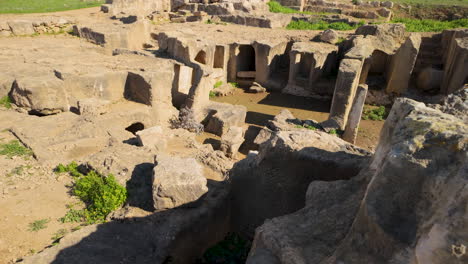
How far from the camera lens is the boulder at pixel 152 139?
7.12 metres

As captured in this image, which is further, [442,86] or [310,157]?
[442,86]

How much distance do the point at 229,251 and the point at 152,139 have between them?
3347 millimetres

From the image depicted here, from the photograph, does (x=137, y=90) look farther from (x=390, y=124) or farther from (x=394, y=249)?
(x=394, y=249)

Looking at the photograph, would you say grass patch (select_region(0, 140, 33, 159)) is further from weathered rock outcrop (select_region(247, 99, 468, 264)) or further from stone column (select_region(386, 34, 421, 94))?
stone column (select_region(386, 34, 421, 94))

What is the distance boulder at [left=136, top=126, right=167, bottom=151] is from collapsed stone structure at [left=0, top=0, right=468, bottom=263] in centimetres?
3

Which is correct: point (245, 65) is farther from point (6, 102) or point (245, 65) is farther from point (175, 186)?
point (175, 186)

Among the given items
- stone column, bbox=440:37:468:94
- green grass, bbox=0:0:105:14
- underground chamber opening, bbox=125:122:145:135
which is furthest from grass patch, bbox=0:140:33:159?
green grass, bbox=0:0:105:14

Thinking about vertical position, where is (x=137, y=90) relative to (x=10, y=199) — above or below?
above

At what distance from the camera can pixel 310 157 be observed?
4398 mm

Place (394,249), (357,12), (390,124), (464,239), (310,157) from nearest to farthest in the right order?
(464,239) → (394,249) → (390,124) → (310,157) → (357,12)

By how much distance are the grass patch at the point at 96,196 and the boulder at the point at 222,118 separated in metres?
5.48

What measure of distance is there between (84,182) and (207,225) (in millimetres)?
2070

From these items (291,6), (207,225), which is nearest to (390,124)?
(207,225)

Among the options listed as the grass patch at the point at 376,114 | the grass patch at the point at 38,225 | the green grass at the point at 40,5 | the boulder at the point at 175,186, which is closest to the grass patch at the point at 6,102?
the grass patch at the point at 38,225
